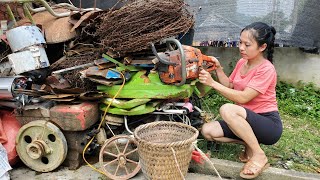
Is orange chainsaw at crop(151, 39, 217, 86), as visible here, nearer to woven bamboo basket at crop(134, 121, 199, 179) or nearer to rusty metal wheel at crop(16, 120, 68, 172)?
woven bamboo basket at crop(134, 121, 199, 179)

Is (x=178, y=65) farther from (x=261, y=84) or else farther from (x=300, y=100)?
(x=300, y=100)

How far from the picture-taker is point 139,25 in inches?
158

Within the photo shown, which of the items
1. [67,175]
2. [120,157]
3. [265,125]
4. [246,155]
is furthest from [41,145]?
[265,125]

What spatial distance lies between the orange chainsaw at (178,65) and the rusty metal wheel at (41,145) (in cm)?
141

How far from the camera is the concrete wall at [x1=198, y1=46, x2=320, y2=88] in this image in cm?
622

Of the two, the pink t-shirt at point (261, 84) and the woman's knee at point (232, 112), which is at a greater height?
the pink t-shirt at point (261, 84)

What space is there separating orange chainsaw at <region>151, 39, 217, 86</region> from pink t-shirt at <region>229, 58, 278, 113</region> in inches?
20.1

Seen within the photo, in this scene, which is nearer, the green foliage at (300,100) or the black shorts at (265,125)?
the black shorts at (265,125)

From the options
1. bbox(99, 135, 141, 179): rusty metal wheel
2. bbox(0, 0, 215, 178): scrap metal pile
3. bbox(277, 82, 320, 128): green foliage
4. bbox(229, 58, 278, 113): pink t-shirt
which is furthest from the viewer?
bbox(277, 82, 320, 128): green foliage

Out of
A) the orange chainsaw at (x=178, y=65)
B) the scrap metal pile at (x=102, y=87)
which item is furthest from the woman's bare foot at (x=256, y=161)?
the orange chainsaw at (x=178, y=65)

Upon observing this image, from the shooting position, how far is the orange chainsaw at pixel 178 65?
3.59m

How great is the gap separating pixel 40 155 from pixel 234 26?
141 inches

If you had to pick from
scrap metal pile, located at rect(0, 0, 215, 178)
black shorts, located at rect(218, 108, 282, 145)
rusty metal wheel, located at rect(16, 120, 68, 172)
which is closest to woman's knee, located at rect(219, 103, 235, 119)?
black shorts, located at rect(218, 108, 282, 145)

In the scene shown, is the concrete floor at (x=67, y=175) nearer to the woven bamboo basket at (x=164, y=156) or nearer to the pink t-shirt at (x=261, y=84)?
the woven bamboo basket at (x=164, y=156)
